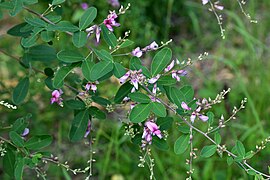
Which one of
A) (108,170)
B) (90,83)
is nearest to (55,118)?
(108,170)

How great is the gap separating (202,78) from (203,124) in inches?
16.1

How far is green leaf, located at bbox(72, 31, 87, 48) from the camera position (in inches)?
61.9

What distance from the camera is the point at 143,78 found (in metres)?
1.51

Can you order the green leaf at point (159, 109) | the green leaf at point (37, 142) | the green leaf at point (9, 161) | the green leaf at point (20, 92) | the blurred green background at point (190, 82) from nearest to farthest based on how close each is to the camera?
the green leaf at point (159, 109), the green leaf at point (37, 142), the green leaf at point (9, 161), the green leaf at point (20, 92), the blurred green background at point (190, 82)

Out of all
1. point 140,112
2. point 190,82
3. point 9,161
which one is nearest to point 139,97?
point 140,112

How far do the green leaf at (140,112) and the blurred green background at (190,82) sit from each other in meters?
0.45

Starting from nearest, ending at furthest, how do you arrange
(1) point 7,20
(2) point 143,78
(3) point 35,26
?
(2) point 143,78
(3) point 35,26
(1) point 7,20

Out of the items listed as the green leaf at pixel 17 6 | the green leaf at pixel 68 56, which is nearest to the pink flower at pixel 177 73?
the green leaf at pixel 68 56

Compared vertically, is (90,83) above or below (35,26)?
below

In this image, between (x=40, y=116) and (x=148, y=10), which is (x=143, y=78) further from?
(x=148, y=10)

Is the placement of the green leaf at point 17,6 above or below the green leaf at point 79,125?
above

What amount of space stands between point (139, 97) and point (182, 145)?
0.19 m

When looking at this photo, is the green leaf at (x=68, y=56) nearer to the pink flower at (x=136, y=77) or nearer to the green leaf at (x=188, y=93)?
the pink flower at (x=136, y=77)

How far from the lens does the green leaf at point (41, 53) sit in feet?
6.60
